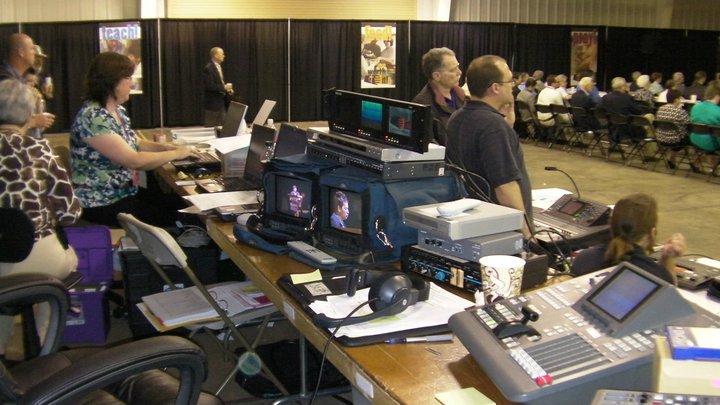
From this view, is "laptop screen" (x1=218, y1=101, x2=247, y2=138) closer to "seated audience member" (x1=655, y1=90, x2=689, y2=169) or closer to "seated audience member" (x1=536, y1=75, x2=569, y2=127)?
"seated audience member" (x1=655, y1=90, x2=689, y2=169)

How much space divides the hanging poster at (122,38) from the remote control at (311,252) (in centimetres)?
979

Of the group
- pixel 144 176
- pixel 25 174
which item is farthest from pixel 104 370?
pixel 144 176

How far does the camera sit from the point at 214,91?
11383mm

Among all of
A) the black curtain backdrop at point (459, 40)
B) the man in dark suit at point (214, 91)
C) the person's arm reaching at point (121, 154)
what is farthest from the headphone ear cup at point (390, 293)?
the black curtain backdrop at point (459, 40)

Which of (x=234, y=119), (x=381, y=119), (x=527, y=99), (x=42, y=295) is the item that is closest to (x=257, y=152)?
(x=234, y=119)

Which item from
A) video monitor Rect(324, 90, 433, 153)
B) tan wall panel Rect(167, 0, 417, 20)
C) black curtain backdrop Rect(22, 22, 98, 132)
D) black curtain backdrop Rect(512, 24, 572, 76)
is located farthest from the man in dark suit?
video monitor Rect(324, 90, 433, 153)

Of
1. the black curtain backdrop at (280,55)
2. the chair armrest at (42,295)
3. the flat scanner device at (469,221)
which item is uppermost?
the black curtain backdrop at (280,55)

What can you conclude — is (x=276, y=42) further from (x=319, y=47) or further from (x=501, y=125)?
(x=501, y=125)

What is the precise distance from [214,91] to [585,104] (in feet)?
17.3

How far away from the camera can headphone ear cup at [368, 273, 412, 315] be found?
1.93 meters

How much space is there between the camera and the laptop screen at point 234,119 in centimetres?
496

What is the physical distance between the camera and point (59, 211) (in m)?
3.19

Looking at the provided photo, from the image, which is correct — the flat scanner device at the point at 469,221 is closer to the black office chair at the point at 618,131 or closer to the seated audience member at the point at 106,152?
the seated audience member at the point at 106,152

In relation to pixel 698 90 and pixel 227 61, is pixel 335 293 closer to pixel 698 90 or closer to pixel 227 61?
pixel 698 90
